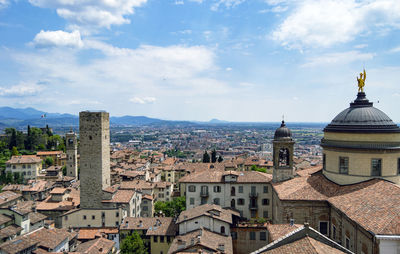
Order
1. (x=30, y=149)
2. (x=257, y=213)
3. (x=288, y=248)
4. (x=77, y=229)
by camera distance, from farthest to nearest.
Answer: (x=30, y=149) → (x=77, y=229) → (x=257, y=213) → (x=288, y=248)

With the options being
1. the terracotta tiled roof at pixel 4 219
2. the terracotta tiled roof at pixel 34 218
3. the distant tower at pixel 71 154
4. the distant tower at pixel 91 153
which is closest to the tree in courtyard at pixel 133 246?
the distant tower at pixel 91 153

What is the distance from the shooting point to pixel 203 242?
3033 cm

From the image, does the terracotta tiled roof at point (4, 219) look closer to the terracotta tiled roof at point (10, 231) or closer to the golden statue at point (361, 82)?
the terracotta tiled roof at point (10, 231)

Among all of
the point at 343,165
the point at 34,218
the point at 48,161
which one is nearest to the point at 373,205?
the point at 343,165

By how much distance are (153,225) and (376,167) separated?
104 ft

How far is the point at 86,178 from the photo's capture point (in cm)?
5584

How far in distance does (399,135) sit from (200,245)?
71.7 ft

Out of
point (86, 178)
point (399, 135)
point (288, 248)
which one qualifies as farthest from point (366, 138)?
point (86, 178)

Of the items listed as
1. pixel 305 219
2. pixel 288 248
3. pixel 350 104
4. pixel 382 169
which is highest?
pixel 350 104

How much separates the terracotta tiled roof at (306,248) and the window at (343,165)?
13403 mm

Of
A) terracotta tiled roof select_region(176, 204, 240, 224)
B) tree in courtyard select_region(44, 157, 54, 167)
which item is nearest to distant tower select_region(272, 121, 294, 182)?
terracotta tiled roof select_region(176, 204, 240, 224)

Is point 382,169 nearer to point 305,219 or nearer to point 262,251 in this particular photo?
point 305,219

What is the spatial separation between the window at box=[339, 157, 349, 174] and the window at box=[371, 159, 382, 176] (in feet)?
6.92

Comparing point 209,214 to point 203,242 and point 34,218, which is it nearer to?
point 203,242
